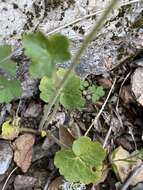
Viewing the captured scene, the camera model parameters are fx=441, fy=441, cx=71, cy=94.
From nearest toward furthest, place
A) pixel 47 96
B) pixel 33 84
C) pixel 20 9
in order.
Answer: pixel 20 9, pixel 47 96, pixel 33 84

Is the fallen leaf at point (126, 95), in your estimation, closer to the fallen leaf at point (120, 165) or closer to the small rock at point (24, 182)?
the fallen leaf at point (120, 165)

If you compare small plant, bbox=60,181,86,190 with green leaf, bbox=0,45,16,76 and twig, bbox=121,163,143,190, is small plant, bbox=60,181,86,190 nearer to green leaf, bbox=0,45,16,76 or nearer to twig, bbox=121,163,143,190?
twig, bbox=121,163,143,190

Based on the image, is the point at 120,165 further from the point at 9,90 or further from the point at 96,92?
the point at 9,90

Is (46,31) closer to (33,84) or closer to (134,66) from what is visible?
(33,84)

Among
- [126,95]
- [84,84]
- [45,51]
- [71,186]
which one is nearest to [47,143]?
[71,186]

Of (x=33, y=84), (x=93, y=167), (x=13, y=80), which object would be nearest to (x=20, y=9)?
(x=13, y=80)

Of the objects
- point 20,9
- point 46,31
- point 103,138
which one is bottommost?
point 103,138

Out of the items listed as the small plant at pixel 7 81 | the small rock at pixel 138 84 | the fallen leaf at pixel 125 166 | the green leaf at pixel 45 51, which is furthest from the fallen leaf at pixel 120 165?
the green leaf at pixel 45 51
